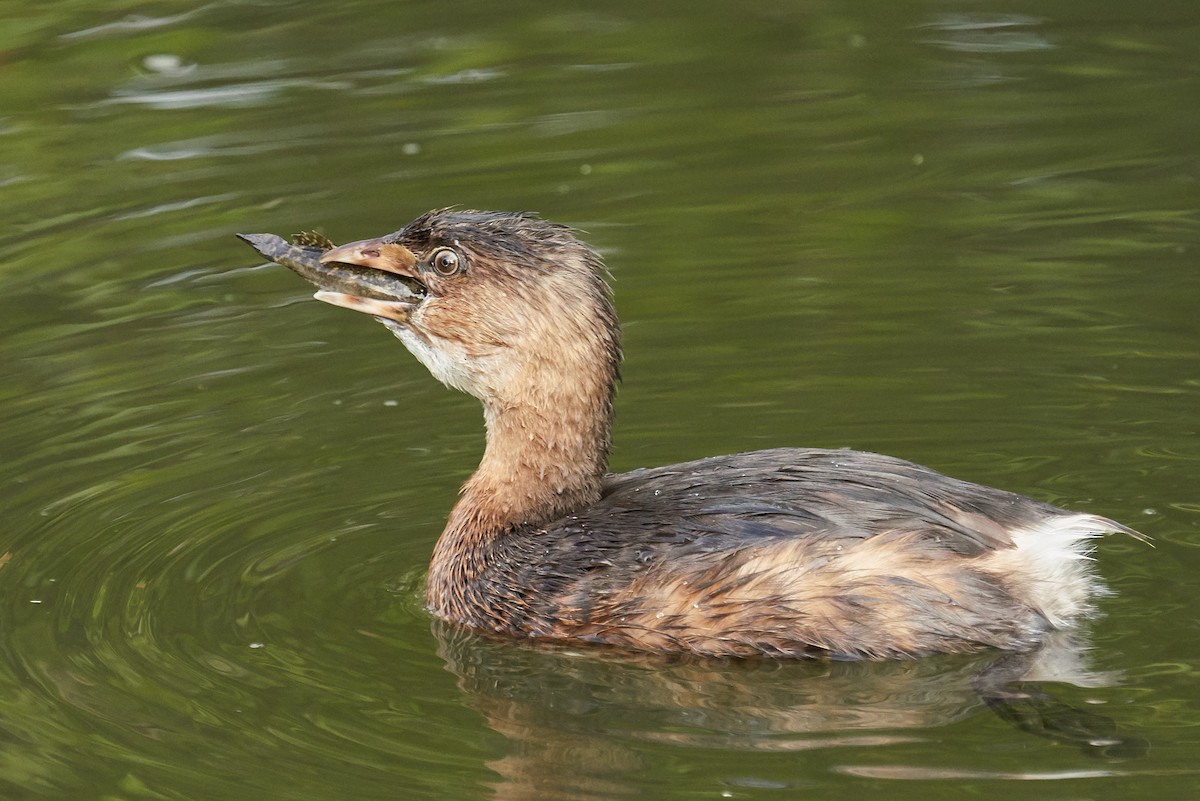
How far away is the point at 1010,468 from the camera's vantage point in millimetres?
6879

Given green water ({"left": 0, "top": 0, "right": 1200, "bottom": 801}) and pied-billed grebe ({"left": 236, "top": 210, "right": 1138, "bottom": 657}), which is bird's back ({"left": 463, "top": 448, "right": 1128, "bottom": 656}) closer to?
pied-billed grebe ({"left": 236, "top": 210, "right": 1138, "bottom": 657})

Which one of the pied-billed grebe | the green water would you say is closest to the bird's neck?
the pied-billed grebe

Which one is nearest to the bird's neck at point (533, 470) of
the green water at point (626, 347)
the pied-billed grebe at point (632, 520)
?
the pied-billed grebe at point (632, 520)

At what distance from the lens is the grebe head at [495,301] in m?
6.11

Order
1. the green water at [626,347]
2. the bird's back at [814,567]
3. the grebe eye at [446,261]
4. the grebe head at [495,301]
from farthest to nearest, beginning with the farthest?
the grebe eye at [446,261] → the grebe head at [495,301] → the bird's back at [814,567] → the green water at [626,347]

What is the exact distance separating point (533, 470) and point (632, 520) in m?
0.51

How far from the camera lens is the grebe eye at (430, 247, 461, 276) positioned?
247 inches

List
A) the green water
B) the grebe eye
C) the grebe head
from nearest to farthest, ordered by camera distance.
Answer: the green water < the grebe head < the grebe eye

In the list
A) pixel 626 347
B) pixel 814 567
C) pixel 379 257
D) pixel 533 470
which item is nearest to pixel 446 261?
pixel 379 257

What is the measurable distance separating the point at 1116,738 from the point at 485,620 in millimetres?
1955

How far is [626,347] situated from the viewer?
8117 mm

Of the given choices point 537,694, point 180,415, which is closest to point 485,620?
point 537,694

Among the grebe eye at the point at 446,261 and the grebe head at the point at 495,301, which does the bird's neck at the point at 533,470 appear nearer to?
the grebe head at the point at 495,301

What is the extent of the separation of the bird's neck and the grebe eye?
1.47 ft
